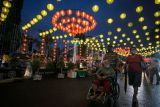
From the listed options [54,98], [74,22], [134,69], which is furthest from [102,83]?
[74,22]

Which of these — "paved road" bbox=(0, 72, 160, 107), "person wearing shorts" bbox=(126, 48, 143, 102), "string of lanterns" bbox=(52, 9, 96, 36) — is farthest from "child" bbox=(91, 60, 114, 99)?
"string of lanterns" bbox=(52, 9, 96, 36)

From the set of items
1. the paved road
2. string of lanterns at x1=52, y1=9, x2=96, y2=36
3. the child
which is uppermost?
string of lanterns at x1=52, y1=9, x2=96, y2=36

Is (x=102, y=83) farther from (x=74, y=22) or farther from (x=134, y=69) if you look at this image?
(x=74, y=22)

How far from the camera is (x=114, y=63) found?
8969 millimetres

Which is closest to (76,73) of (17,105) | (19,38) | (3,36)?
(17,105)

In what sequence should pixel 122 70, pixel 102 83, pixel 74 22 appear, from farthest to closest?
1. pixel 74 22
2. pixel 122 70
3. pixel 102 83

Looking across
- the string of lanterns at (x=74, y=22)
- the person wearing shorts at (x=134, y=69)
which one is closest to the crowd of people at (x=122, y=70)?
the person wearing shorts at (x=134, y=69)

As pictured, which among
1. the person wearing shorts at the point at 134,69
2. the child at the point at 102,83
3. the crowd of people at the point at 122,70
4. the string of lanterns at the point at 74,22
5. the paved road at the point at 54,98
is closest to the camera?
the child at the point at 102,83

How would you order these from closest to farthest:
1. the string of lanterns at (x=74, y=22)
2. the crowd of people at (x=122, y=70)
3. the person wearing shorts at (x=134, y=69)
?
1. the crowd of people at (x=122, y=70)
2. the person wearing shorts at (x=134, y=69)
3. the string of lanterns at (x=74, y=22)

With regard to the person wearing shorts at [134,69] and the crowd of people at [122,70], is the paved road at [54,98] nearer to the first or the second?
the person wearing shorts at [134,69]

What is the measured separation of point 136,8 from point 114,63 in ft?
27.4

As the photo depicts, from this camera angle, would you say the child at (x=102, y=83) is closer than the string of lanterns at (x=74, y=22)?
Yes

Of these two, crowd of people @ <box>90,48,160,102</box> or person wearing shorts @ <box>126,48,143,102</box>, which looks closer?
crowd of people @ <box>90,48,160,102</box>

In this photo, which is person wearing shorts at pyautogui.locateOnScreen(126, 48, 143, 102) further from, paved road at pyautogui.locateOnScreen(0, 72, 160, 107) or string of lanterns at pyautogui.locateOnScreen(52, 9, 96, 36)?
string of lanterns at pyautogui.locateOnScreen(52, 9, 96, 36)
